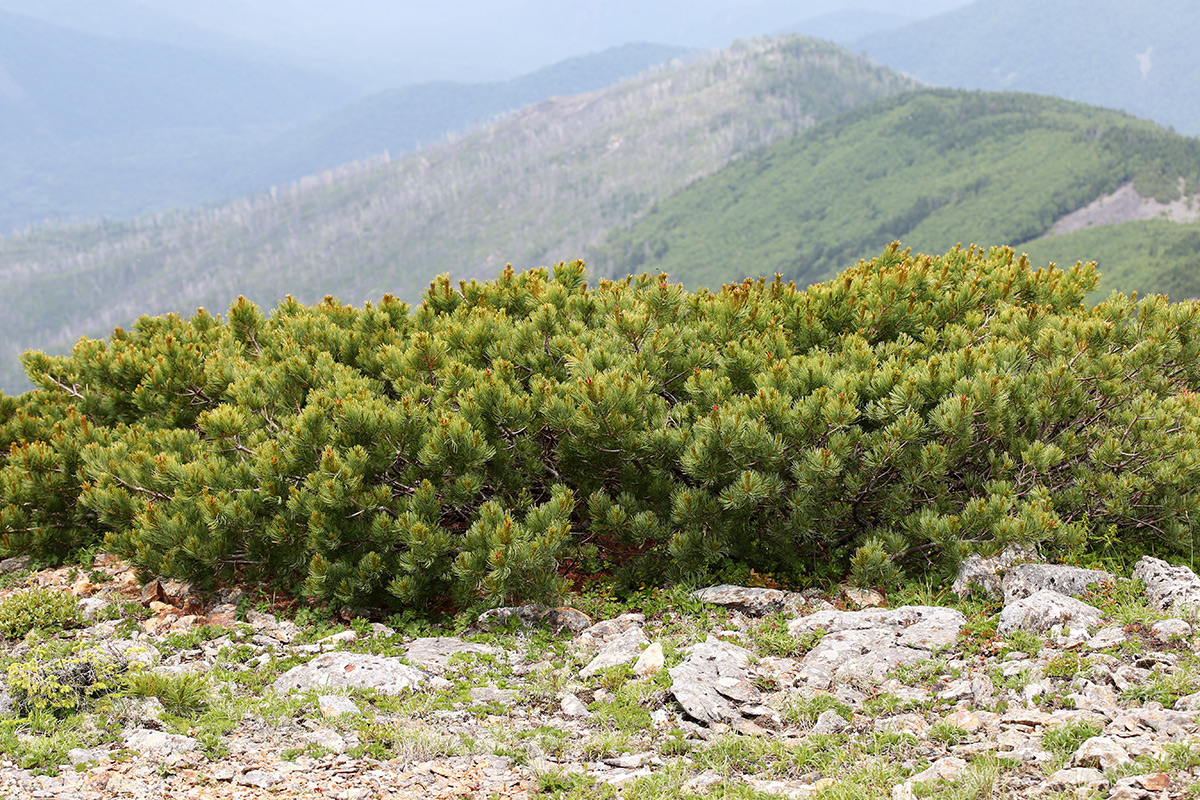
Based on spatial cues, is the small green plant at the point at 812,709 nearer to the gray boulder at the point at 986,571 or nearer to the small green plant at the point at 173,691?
the gray boulder at the point at 986,571

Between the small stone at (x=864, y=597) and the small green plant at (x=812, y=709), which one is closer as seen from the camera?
A: the small green plant at (x=812, y=709)

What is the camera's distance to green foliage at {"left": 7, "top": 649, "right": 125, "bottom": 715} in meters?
5.20

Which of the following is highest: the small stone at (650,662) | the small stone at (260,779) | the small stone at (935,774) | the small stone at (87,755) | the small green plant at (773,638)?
the small stone at (87,755)

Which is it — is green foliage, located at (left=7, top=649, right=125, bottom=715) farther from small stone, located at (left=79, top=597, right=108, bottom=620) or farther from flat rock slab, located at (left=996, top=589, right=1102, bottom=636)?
flat rock slab, located at (left=996, top=589, right=1102, bottom=636)

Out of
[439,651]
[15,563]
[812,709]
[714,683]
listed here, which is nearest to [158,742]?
[439,651]

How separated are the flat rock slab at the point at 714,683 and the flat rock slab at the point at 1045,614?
6.44 ft

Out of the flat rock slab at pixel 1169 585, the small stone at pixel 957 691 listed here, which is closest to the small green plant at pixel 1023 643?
the small stone at pixel 957 691

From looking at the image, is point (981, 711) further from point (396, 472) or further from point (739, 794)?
point (396, 472)

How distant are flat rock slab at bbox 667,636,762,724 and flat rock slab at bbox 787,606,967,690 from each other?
1.45ft

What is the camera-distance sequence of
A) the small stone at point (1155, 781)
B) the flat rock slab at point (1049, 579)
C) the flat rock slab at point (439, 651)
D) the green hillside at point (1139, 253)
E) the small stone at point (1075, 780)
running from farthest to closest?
the green hillside at point (1139, 253), the flat rock slab at point (1049, 579), the flat rock slab at point (439, 651), the small stone at point (1075, 780), the small stone at point (1155, 781)

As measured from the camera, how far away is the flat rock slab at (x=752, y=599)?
695 cm

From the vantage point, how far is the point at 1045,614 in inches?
228

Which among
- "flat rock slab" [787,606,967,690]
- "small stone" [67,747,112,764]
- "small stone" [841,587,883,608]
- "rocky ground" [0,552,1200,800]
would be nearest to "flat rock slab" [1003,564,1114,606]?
"rocky ground" [0,552,1200,800]

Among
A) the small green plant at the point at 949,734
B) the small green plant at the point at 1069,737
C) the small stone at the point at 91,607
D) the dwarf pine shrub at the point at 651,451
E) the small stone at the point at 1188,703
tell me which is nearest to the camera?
the small green plant at the point at 1069,737
